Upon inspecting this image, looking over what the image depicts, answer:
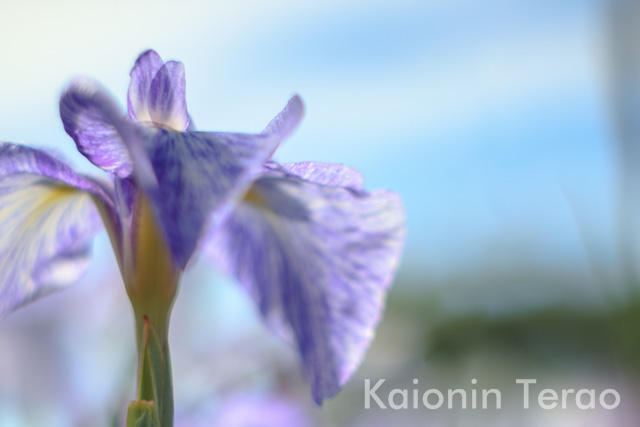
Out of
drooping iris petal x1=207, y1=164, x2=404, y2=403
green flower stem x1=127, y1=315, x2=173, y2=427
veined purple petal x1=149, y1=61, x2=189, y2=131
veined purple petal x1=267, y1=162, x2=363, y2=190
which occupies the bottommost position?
green flower stem x1=127, y1=315, x2=173, y2=427

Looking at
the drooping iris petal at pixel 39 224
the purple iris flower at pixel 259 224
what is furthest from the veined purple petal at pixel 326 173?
the drooping iris petal at pixel 39 224

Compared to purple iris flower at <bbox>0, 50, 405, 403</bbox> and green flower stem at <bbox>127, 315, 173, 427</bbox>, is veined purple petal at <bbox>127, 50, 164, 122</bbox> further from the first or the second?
green flower stem at <bbox>127, 315, 173, 427</bbox>

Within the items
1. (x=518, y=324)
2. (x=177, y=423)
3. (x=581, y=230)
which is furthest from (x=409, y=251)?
(x=177, y=423)

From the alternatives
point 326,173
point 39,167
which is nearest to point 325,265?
point 326,173

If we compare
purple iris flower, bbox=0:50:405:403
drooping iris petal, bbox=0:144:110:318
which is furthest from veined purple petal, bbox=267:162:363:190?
drooping iris petal, bbox=0:144:110:318

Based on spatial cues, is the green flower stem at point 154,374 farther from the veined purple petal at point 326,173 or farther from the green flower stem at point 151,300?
the veined purple petal at point 326,173

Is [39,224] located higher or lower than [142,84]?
lower

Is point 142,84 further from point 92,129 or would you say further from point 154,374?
point 154,374
